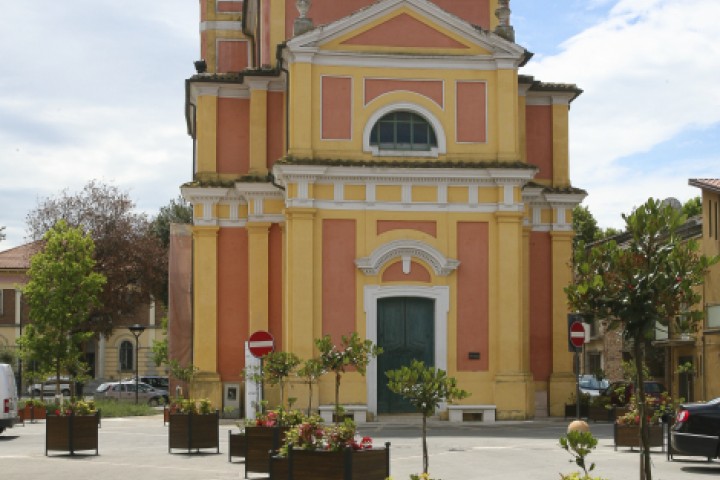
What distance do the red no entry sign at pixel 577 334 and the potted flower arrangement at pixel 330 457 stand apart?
1269cm

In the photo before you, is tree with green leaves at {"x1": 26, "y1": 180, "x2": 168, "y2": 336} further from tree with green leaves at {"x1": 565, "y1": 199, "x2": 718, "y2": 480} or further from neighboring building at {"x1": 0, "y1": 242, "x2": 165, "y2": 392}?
tree with green leaves at {"x1": 565, "y1": 199, "x2": 718, "y2": 480}

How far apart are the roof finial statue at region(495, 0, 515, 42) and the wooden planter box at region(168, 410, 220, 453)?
15.6 m

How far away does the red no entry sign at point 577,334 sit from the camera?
88.0 ft

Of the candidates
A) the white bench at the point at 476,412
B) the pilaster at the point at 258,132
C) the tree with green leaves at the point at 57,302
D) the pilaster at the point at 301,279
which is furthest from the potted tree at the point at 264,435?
the tree with green leaves at the point at 57,302

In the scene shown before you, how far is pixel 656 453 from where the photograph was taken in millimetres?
23312

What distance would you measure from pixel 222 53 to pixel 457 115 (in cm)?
1417

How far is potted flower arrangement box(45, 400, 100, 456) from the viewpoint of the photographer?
74.6 ft

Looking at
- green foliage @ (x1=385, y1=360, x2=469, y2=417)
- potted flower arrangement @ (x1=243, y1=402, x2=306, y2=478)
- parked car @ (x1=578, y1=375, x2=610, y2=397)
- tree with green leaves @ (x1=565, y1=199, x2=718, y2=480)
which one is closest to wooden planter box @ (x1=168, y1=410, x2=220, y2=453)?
potted flower arrangement @ (x1=243, y1=402, x2=306, y2=478)

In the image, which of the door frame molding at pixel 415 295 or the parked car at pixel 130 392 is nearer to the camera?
the door frame molding at pixel 415 295

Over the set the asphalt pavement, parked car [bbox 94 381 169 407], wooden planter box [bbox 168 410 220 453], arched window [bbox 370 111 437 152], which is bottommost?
parked car [bbox 94 381 169 407]

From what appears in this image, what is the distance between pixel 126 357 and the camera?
79.4m

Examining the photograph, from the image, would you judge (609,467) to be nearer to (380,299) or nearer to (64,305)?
(380,299)

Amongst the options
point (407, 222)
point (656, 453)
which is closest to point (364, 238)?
point (407, 222)

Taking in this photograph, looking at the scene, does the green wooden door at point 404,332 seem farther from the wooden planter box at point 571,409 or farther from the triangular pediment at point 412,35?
the triangular pediment at point 412,35
